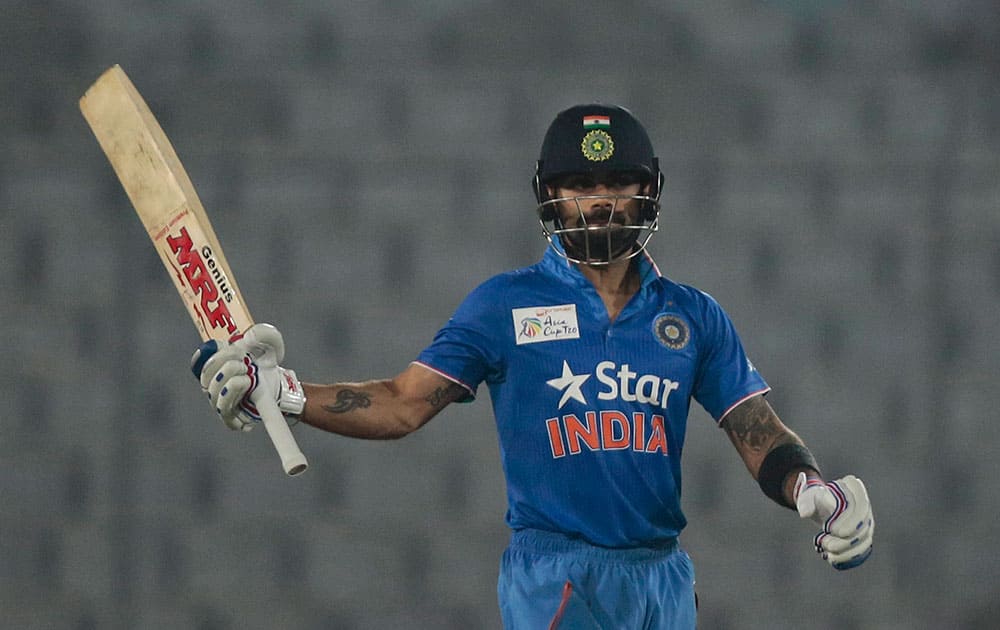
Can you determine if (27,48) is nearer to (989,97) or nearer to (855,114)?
(855,114)

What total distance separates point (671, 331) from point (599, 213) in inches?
8.6

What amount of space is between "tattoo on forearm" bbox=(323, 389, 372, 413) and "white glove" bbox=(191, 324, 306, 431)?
8 centimetres

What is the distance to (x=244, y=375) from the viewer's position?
78.0 inches

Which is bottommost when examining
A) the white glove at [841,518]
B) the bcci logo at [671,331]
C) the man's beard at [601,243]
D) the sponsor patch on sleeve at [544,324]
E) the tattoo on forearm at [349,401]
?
the white glove at [841,518]

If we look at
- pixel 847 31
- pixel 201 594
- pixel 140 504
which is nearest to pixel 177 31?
pixel 140 504

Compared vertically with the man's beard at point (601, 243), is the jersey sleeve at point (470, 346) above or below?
below

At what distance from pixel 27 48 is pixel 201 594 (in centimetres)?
135

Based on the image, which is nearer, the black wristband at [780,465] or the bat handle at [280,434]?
the bat handle at [280,434]

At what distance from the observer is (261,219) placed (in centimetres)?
343

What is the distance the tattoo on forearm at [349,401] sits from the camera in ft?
7.06

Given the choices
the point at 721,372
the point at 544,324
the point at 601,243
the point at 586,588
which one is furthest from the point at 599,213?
the point at 586,588

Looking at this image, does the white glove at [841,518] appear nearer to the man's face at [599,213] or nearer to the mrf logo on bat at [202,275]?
the man's face at [599,213]

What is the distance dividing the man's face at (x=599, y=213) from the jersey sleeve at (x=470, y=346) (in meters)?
0.16

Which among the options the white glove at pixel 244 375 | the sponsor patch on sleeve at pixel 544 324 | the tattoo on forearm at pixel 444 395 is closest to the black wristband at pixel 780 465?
the sponsor patch on sleeve at pixel 544 324
